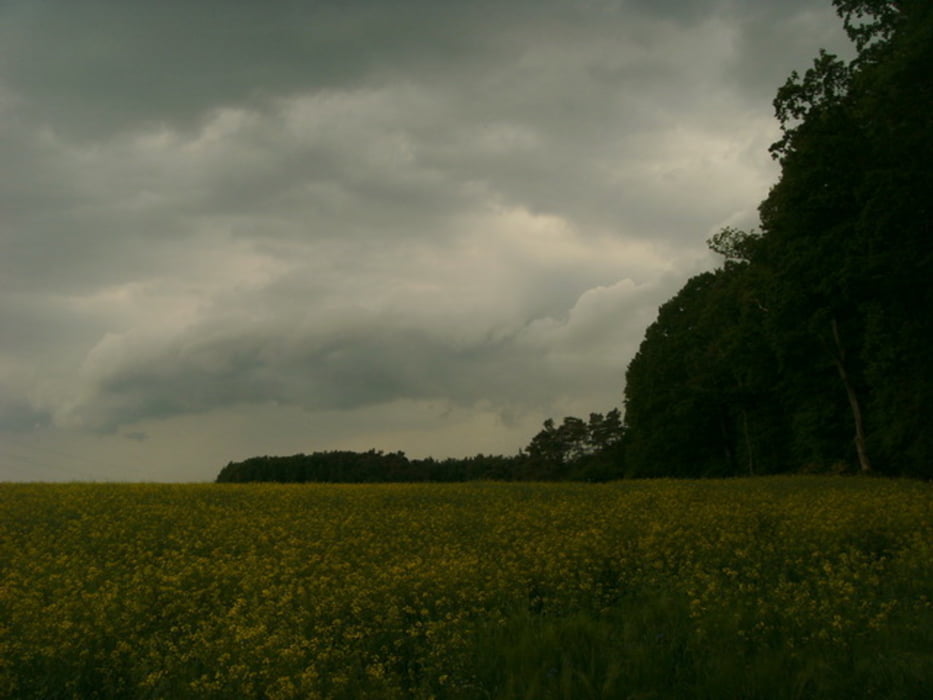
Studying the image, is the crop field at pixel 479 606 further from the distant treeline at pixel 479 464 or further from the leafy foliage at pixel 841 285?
the distant treeline at pixel 479 464

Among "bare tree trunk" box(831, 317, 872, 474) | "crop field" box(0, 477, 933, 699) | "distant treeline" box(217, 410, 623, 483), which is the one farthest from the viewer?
"distant treeline" box(217, 410, 623, 483)

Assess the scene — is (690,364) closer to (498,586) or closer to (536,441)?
(536,441)

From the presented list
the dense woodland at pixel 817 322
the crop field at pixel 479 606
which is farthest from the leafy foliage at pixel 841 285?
the crop field at pixel 479 606

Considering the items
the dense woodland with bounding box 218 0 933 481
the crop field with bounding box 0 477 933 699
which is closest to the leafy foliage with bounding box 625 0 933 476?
the dense woodland with bounding box 218 0 933 481

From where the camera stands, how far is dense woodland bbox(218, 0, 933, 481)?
24734 millimetres

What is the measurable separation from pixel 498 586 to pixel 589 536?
11.8 feet

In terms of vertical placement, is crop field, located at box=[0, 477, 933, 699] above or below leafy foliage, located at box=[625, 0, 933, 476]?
below

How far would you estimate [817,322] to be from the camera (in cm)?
3344

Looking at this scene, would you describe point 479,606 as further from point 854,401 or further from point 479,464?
point 479,464

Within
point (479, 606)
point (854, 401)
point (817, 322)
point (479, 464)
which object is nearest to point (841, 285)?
point (817, 322)

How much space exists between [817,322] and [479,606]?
89.9 ft

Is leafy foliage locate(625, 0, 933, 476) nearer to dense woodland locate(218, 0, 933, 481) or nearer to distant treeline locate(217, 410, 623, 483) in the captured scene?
dense woodland locate(218, 0, 933, 481)

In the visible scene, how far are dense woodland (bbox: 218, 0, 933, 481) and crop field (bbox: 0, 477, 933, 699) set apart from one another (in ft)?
38.1

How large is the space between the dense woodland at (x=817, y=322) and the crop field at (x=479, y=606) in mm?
11617
